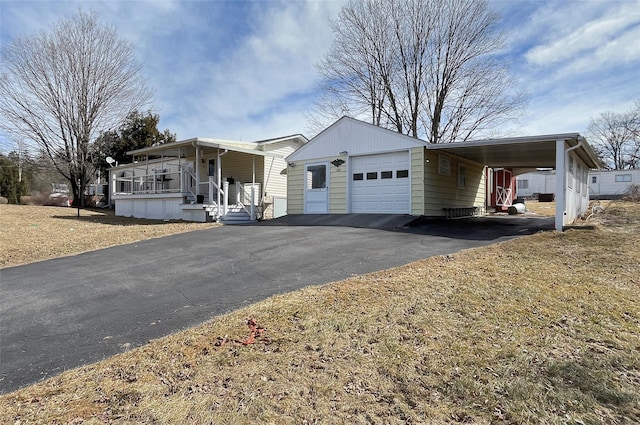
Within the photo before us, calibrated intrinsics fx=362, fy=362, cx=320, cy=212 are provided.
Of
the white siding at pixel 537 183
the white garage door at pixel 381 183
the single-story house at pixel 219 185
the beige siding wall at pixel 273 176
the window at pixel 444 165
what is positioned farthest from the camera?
the white siding at pixel 537 183

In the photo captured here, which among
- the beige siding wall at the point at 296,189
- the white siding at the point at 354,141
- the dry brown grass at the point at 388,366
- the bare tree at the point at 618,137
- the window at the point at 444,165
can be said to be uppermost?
the bare tree at the point at 618,137

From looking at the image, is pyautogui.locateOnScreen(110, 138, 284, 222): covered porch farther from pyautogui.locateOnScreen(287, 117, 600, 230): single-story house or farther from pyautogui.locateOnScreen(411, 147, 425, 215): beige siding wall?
pyautogui.locateOnScreen(411, 147, 425, 215): beige siding wall

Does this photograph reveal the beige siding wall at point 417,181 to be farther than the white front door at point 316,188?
No

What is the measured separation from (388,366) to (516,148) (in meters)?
10.6

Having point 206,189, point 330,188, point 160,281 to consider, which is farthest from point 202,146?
point 160,281

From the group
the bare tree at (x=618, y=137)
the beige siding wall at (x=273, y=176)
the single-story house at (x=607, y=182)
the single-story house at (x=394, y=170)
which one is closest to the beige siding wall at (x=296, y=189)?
the single-story house at (x=394, y=170)

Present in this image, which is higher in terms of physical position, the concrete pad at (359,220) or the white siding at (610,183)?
the white siding at (610,183)

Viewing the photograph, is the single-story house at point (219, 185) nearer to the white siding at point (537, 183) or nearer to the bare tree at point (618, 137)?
the white siding at point (537, 183)

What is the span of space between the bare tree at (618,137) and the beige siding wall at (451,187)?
35095 mm

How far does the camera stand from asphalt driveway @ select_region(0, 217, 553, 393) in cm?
357

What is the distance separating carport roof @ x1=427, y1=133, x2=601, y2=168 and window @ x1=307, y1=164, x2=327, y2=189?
413 cm

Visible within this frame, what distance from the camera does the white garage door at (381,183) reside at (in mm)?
11953

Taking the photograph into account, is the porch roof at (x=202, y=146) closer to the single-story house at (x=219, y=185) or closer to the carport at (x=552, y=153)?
the single-story house at (x=219, y=185)

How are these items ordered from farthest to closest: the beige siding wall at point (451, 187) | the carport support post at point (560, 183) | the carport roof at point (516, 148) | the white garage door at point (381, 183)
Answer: the white garage door at point (381, 183), the beige siding wall at point (451, 187), the carport roof at point (516, 148), the carport support post at point (560, 183)
